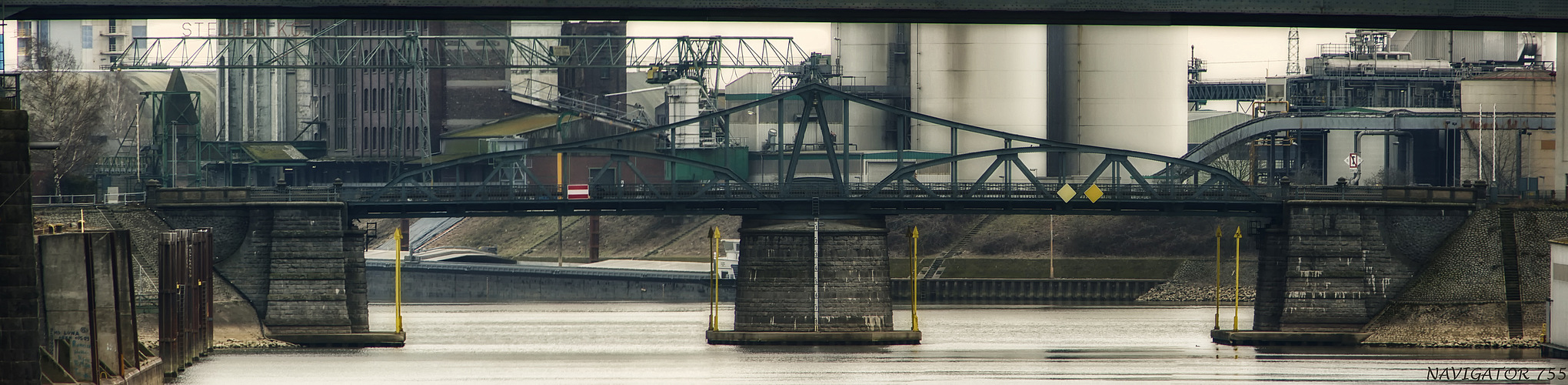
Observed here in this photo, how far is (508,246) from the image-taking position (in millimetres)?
143125

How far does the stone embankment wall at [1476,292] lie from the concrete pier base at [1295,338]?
0.89 meters

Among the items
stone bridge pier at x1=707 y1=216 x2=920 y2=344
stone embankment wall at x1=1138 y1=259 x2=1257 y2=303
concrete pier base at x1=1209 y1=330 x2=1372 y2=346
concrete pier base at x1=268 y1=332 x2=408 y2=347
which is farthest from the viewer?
stone embankment wall at x1=1138 y1=259 x2=1257 y2=303

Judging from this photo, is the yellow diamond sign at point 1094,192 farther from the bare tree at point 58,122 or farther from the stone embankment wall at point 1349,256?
the bare tree at point 58,122

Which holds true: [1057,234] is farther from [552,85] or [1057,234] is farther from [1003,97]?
[552,85]

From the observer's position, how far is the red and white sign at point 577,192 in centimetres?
8200

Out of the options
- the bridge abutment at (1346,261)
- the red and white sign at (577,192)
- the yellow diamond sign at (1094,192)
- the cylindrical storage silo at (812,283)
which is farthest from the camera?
the red and white sign at (577,192)

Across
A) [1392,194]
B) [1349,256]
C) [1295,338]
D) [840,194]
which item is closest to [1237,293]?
[1295,338]

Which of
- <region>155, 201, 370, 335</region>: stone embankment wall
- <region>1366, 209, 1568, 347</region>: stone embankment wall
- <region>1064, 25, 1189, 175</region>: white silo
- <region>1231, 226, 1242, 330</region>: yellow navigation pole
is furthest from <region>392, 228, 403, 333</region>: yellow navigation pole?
<region>1064, 25, 1189, 175</region>: white silo

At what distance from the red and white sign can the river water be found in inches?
265

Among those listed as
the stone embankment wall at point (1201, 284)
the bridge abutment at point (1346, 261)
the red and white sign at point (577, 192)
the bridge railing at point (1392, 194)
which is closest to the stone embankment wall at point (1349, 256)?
the bridge abutment at point (1346, 261)

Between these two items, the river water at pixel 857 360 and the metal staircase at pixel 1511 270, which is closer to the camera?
the river water at pixel 857 360

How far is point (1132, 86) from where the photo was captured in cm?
11062

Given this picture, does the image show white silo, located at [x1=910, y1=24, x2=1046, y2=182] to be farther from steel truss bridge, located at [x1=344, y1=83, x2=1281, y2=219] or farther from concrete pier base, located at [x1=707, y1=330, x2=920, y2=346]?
concrete pier base, located at [x1=707, y1=330, x2=920, y2=346]

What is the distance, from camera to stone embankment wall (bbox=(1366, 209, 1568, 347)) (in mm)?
76125
